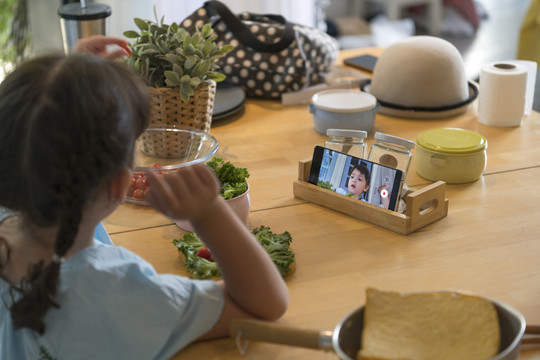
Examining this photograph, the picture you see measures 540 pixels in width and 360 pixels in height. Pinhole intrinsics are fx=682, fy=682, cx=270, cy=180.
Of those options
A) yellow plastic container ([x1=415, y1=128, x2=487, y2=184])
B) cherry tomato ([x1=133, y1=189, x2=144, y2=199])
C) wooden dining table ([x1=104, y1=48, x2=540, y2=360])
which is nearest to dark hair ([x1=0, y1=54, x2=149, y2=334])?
wooden dining table ([x1=104, y1=48, x2=540, y2=360])

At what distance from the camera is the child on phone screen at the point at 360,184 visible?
47.1 inches

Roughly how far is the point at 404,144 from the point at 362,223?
0.55ft

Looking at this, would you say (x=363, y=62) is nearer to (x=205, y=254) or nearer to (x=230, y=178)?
(x=230, y=178)

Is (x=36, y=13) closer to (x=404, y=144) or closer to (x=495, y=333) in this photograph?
(x=404, y=144)

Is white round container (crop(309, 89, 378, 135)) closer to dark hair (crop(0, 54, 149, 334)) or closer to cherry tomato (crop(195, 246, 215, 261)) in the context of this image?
cherry tomato (crop(195, 246, 215, 261))

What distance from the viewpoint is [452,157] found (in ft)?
4.41

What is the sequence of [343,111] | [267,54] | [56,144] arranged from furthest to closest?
[267,54], [343,111], [56,144]

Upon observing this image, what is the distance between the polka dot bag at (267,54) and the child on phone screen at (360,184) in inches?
26.2

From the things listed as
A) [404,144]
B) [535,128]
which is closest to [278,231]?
[404,144]

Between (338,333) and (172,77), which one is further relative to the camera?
(172,77)

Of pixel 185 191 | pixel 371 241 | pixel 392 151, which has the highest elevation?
pixel 185 191

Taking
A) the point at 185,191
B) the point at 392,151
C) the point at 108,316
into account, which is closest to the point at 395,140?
the point at 392,151

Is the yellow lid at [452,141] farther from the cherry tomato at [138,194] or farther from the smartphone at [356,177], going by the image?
the cherry tomato at [138,194]

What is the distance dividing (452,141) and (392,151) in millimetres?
172
